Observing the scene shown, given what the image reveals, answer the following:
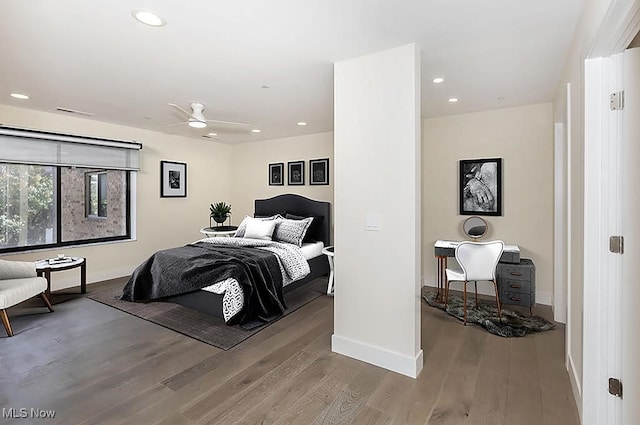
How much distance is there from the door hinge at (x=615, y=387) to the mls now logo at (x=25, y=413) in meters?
3.16

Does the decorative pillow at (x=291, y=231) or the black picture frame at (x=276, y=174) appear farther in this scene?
the black picture frame at (x=276, y=174)

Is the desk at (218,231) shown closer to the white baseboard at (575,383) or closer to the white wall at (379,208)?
the white wall at (379,208)

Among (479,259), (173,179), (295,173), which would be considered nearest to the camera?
(479,259)

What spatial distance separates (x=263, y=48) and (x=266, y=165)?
13.2 ft

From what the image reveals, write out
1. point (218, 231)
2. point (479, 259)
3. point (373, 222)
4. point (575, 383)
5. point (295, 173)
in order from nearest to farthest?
point (575, 383) → point (373, 222) → point (479, 259) → point (295, 173) → point (218, 231)

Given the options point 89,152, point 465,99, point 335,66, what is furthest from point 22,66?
point 465,99

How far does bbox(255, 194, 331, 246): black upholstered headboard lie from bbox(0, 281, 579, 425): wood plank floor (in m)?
2.30

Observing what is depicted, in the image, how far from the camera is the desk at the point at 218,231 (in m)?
5.95

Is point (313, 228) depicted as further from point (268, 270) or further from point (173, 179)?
point (173, 179)

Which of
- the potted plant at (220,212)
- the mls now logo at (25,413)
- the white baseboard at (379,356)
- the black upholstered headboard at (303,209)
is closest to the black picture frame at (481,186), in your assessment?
the black upholstered headboard at (303,209)

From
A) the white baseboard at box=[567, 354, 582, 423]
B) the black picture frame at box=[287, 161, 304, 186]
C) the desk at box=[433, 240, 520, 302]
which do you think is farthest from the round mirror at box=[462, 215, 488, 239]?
the black picture frame at box=[287, 161, 304, 186]

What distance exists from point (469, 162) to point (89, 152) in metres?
5.35

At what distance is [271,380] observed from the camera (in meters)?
2.38

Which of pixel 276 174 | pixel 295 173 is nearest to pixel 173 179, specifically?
pixel 276 174
